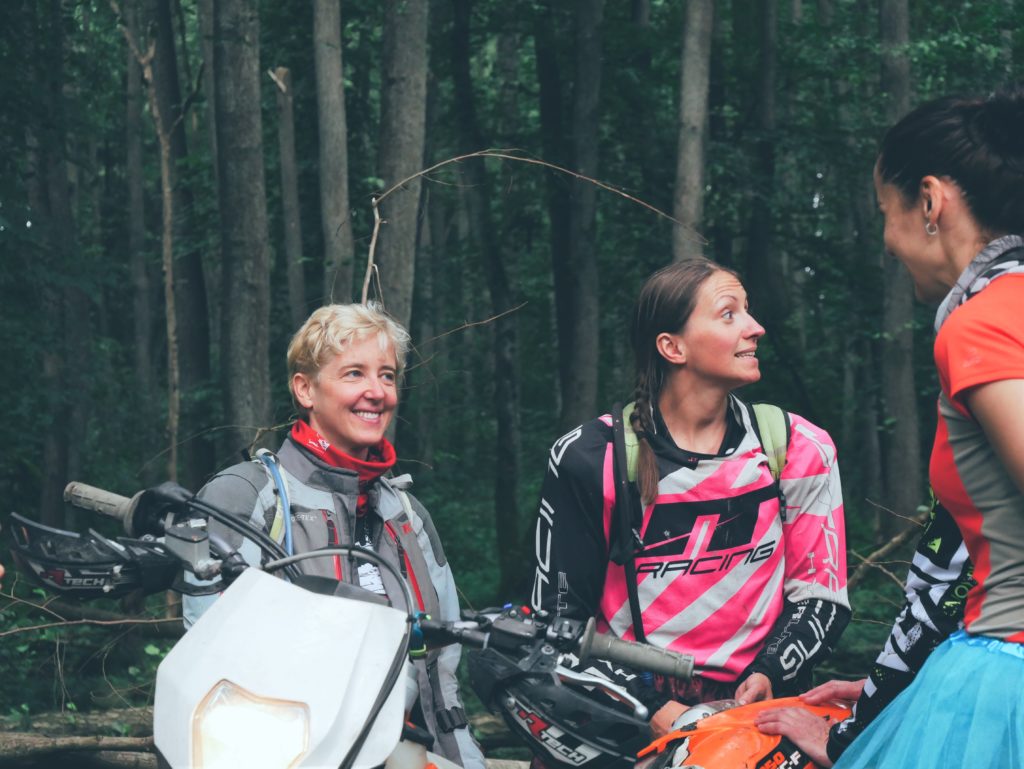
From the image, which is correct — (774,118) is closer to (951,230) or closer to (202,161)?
(202,161)

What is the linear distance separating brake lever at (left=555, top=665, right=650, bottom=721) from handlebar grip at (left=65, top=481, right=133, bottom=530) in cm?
85

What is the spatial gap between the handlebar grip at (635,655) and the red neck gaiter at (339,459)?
1309 mm

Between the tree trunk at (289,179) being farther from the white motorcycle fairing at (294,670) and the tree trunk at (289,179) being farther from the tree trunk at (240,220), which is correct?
the white motorcycle fairing at (294,670)

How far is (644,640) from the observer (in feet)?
11.2

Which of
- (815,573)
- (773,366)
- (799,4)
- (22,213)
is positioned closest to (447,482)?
(773,366)

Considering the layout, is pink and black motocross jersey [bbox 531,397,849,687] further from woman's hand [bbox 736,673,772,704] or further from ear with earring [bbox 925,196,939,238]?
ear with earring [bbox 925,196,939,238]

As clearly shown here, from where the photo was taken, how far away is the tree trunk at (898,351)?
1525 cm

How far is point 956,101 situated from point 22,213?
12.0 metres

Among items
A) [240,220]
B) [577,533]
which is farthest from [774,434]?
[240,220]

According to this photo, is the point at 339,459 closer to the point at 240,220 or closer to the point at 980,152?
the point at 980,152

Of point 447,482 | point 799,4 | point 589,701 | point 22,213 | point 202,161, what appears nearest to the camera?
point 589,701

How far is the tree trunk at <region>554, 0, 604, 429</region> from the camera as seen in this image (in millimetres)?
15125

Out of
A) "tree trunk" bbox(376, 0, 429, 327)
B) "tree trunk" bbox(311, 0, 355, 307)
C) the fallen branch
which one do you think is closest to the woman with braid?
the fallen branch

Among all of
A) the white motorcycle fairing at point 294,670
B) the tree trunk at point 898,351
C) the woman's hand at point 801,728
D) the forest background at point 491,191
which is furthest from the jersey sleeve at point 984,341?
the tree trunk at point 898,351
